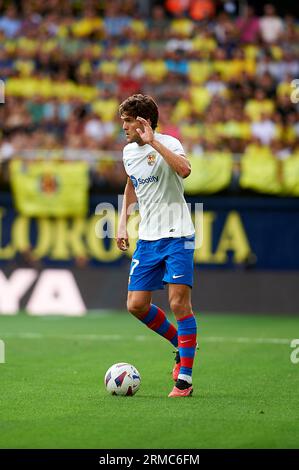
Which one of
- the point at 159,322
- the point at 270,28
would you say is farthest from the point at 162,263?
the point at 270,28

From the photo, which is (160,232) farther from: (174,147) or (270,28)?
(270,28)

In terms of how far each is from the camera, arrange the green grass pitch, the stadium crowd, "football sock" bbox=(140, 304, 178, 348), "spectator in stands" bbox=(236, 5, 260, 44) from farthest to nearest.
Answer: "spectator in stands" bbox=(236, 5, 260, 44) → the stadium crowd → "football sock" bbox=(140, 304, 178, 348) → the green grass pitch

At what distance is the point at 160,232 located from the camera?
8875 millimetres

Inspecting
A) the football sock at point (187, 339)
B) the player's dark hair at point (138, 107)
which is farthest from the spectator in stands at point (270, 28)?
the football sock at point (187, 339)

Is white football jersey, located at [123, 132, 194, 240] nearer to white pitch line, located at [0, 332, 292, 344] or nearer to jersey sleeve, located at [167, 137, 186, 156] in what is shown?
jersey sleeve, located at [167, 137, 186, 156]

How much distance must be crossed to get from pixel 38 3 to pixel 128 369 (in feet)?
55.6

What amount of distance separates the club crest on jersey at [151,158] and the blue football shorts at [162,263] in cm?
66

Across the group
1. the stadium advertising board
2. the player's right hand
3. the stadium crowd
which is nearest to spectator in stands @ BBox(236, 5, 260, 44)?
the stadium crowd

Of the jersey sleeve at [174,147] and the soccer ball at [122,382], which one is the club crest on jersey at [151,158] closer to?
the jersey sleeve at [174,147]

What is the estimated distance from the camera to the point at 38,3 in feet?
78.9

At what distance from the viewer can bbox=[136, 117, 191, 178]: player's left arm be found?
8359mm

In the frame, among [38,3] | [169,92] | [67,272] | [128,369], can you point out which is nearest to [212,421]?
[128,369]

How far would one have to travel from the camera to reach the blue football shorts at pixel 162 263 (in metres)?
8.68

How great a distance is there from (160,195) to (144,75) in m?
12.9
